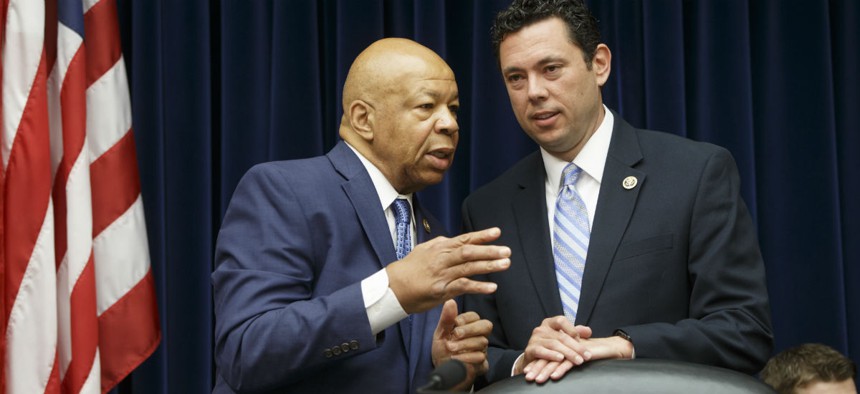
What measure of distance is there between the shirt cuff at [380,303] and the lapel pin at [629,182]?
637 millimetres

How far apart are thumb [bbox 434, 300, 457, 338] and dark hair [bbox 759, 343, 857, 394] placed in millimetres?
1089

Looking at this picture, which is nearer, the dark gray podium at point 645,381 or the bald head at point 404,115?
the dark gray podium at point 645,381

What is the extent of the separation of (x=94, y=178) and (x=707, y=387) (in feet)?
6.99

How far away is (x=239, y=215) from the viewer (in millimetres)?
2455

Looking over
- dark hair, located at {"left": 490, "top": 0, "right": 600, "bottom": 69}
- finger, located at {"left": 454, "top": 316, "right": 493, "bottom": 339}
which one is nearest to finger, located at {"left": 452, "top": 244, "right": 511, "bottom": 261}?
finger, located at {"left": 454, "top": 316, "right": 493, "bottom": 339}

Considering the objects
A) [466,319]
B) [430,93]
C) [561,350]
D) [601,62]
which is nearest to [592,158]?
[601,62]

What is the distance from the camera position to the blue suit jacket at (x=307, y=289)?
7.38 feet

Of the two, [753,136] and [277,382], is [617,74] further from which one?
[277,382]

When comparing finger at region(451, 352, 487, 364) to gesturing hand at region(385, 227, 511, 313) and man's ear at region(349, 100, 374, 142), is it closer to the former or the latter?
gesturing hand at region(385, 227, 511, 313)

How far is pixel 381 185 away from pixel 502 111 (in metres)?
1.14

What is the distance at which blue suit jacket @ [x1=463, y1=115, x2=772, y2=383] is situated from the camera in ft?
7.68

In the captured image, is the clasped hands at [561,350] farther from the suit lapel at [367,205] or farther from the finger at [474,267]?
the suit lapel at [367,205]

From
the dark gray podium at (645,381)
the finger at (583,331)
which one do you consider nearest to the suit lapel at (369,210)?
the finger at (583,331)

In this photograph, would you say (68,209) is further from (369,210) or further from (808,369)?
(808,369)
